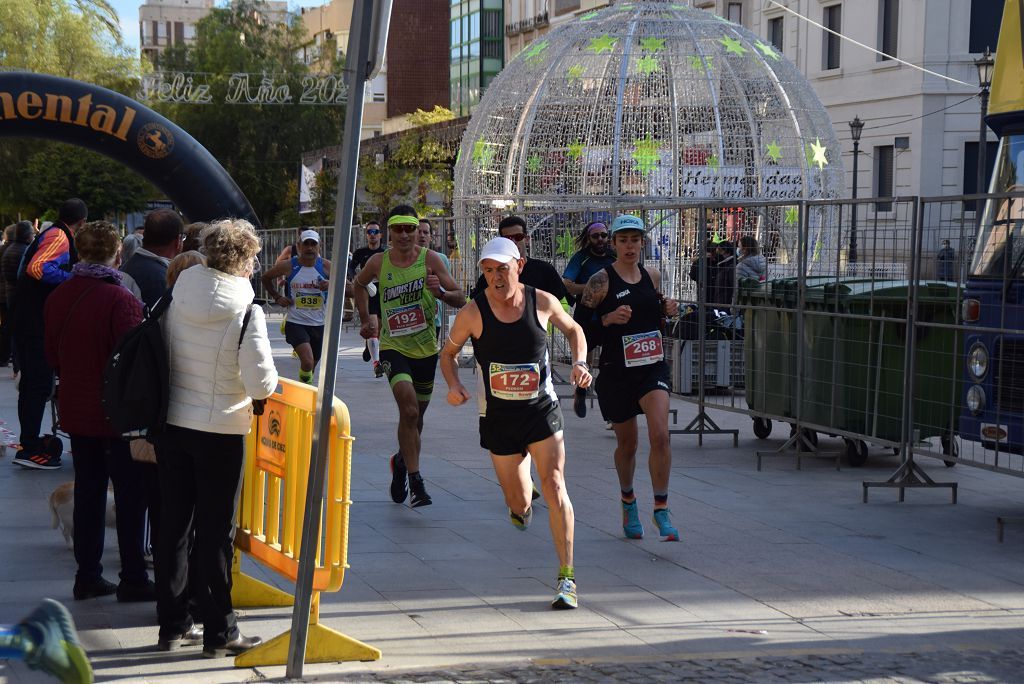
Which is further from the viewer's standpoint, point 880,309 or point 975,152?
point 975,152

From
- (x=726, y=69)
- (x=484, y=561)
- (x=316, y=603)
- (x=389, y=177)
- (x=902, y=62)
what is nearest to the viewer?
(x=316, y=603)

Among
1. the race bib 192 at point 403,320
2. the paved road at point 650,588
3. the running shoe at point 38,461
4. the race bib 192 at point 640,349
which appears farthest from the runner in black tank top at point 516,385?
the running shoe at point 38,461

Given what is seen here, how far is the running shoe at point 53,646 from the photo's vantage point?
12.0 feet

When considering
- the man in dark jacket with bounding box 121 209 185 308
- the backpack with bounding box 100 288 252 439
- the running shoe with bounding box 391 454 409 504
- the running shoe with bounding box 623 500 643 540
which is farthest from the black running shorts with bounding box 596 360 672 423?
the backpack with bounding box 100 288 252 439

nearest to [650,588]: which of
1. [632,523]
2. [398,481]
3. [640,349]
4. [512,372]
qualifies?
[632,523]

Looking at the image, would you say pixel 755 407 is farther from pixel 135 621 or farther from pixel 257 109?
pixel 257 109

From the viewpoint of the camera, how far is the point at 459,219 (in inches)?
831

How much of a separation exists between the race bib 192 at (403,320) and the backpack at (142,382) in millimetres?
3676

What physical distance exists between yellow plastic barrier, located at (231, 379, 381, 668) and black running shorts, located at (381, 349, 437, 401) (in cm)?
304

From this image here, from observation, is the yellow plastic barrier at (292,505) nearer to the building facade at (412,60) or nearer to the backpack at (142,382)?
the backpack at (142,382)

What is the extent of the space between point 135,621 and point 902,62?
3023cm

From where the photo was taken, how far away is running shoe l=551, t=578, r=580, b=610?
6.73 meters

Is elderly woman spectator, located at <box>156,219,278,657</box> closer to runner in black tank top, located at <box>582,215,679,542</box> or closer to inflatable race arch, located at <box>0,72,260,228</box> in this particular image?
runner in black tank top, located at <box>582,215,679,542</box>

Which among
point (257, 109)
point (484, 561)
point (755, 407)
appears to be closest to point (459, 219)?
point (755, 407)
